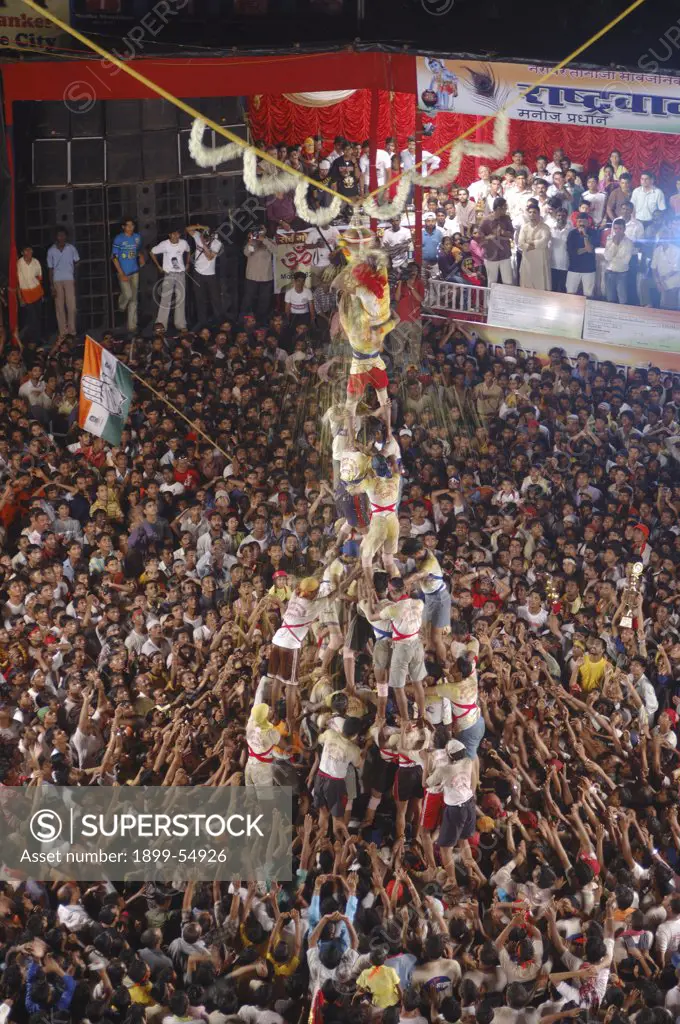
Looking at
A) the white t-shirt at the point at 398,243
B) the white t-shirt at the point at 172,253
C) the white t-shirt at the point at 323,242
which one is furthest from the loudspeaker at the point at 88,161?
the white t-shirt at the point at 398,243

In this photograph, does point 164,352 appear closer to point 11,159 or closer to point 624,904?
point 11,159

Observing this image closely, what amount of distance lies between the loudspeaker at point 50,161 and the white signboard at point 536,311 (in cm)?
514

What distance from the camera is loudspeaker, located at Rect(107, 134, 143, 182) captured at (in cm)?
1834

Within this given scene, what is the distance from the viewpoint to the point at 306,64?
670 inches

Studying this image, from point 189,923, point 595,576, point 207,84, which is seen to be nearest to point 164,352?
point 207,84

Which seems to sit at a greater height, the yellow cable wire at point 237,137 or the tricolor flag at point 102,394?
the yellow cable wire at point 237,137

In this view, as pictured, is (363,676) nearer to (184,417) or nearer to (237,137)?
(184,417)

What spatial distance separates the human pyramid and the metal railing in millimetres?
6271

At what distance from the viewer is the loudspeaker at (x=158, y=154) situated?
18.5 meters

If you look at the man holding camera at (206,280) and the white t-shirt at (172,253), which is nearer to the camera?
the white t-shirt at (172,253)

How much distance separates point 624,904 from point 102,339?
997 cm

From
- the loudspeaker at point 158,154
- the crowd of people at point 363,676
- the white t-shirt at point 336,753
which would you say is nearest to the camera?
the crowd of people at point 363,676

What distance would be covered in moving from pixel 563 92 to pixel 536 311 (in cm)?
255

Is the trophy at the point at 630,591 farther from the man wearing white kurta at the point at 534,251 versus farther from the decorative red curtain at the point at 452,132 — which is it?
the decorative red curtain at the point at 452,132
